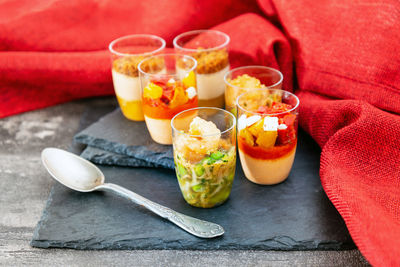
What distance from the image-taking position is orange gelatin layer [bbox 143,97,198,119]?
5.72ft

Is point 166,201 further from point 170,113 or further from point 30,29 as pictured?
point 30,29

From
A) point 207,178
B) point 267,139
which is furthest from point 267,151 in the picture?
point 207,178

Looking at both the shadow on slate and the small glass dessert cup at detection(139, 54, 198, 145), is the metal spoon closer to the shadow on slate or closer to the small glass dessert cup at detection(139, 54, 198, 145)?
the shadow on slate

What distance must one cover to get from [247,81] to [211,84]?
236mm

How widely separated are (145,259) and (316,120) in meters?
0.73

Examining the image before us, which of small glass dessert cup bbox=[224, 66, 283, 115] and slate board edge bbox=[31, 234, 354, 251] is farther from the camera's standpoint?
small glass dessert cup bbox=[224, 66, 283, 115]

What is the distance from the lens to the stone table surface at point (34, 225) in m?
1.33

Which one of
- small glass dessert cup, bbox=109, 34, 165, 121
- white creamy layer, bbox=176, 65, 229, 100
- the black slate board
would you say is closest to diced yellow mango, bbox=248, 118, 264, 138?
the black slate board

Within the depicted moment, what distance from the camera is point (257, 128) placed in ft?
4.86

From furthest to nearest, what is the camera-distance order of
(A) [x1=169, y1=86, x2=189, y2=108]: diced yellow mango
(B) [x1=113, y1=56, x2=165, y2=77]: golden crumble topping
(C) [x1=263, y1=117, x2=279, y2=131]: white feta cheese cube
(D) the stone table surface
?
(B) [x1=113, y1=56, x2=165, y2=77]: golden crumble topping
(A) [x1=169, y1=86, x2=189, y2=108]: diced yellow mango
(C) [x1=263, y1=117, x2=279, y2=131]: white feta cheese cube
(D) the stone table surface

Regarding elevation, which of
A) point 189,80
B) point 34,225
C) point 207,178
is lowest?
point 34,225

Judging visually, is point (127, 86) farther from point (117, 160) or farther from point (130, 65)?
point (117, 160)

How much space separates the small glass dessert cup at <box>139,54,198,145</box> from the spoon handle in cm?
33

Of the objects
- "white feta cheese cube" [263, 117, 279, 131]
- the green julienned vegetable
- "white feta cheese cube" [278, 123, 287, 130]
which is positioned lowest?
the green julienned vegetable
